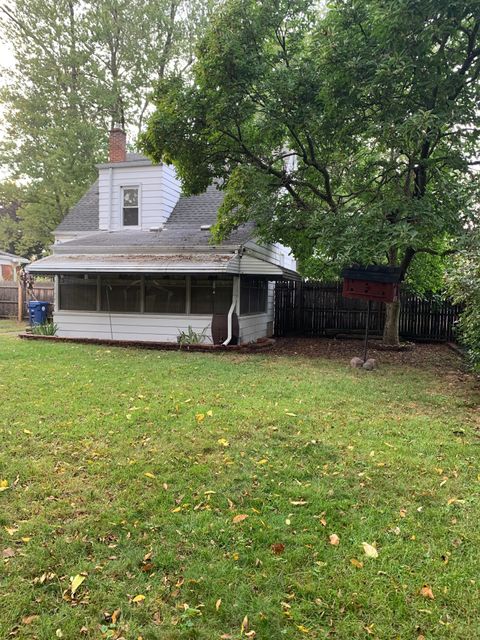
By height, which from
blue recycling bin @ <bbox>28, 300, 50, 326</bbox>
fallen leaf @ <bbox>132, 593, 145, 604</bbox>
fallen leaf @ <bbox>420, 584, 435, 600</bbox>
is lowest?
fallen leaf @ <bbox>132, 593, 145, 604</bbox>

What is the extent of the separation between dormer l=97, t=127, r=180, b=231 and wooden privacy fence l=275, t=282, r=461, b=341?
176 inches

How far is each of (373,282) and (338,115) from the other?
3412 millimetres

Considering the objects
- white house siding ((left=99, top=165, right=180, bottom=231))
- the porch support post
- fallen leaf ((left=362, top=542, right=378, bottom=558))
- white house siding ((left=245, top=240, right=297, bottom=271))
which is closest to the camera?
fallen leaf ((left=362, top=542, right=378, bottom=558))

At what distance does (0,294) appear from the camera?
18.9 m

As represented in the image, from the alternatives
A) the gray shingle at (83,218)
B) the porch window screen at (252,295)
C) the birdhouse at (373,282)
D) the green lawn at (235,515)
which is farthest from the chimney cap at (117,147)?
the green lawn at (235,515)

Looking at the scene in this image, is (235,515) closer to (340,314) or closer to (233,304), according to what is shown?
(233,304)

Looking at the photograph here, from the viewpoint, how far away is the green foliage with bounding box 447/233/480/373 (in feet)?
21.2

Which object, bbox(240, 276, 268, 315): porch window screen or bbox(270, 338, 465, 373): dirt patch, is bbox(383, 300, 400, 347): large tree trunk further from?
bbox(240, 276, 268, 315): porch window screen

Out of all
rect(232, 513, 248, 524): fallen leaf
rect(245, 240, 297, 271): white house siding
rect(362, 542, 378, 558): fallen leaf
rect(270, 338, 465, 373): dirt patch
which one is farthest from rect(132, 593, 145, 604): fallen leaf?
rect(245, 240, 297, 271): white house siding

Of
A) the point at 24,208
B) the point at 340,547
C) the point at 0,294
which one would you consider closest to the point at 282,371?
the point at 340,547

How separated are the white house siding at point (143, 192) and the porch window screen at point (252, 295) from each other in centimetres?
357

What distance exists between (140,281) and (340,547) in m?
9.50

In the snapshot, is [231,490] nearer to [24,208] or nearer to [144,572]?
[144,572]

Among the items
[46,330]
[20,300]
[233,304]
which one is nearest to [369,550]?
[233,304]
